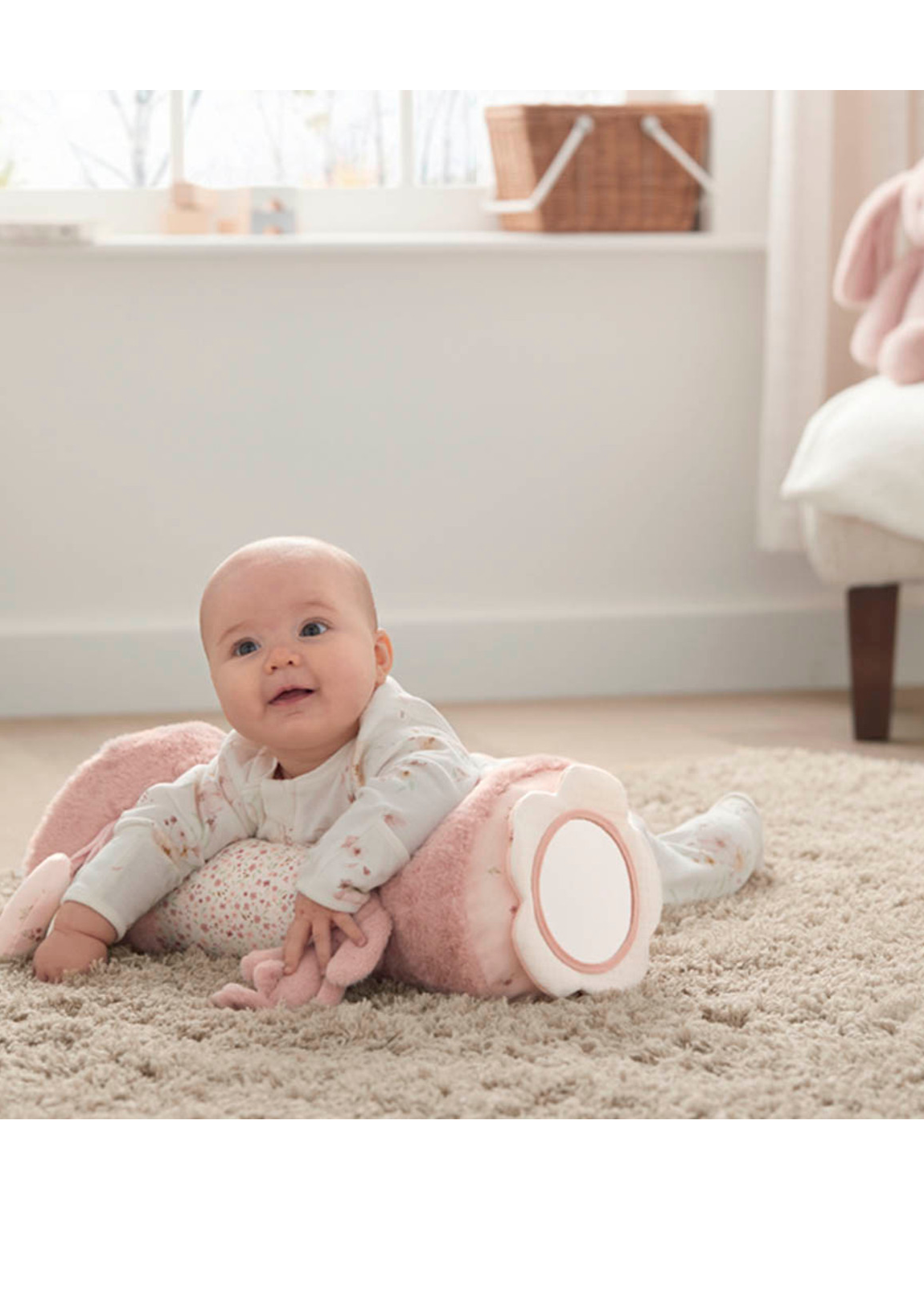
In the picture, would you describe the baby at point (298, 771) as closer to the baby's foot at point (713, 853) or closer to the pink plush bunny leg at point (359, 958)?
the pink plush bunny leg at point (359, 958)

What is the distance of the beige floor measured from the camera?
218 cm

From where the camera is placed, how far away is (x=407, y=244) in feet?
8.40

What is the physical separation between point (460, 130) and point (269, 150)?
33 centimetres

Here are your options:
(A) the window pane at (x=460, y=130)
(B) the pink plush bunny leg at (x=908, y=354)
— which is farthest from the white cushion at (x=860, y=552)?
(A) the window pane at (x=460, y=130)

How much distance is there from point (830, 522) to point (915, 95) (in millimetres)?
808

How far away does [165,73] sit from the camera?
82 centimetres

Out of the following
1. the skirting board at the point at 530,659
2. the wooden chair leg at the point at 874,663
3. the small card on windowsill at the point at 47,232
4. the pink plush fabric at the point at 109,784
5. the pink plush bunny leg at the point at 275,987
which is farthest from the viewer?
the skirting board at the point at 530,659

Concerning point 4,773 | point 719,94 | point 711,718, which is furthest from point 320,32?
point 719,94

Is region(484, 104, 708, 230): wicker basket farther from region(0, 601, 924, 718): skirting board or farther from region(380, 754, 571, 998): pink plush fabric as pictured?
region(380, 754, 571, 998): pink plush fabric

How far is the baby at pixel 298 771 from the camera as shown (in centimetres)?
119

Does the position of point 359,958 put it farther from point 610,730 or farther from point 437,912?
point 610,730

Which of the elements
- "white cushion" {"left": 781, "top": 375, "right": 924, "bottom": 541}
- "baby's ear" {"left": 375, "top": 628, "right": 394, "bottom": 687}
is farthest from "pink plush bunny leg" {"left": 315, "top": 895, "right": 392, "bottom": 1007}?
"white cushion" {"left": 781, "top": 375, "right": 924, "bottom": 541}

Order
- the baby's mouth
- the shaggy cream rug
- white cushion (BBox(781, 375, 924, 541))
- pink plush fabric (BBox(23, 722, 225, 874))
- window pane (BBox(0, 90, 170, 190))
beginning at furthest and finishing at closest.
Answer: window pane (BBox(0, 90, 170, 190)) < white cushion (BBox(781, 375, 924, 541)) < pink plush fabric (BBox(23, 722, 225, 874)) < the baby's mouth < the shaggy cream rug

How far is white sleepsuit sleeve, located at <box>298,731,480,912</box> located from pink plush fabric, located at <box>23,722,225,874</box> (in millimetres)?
237
